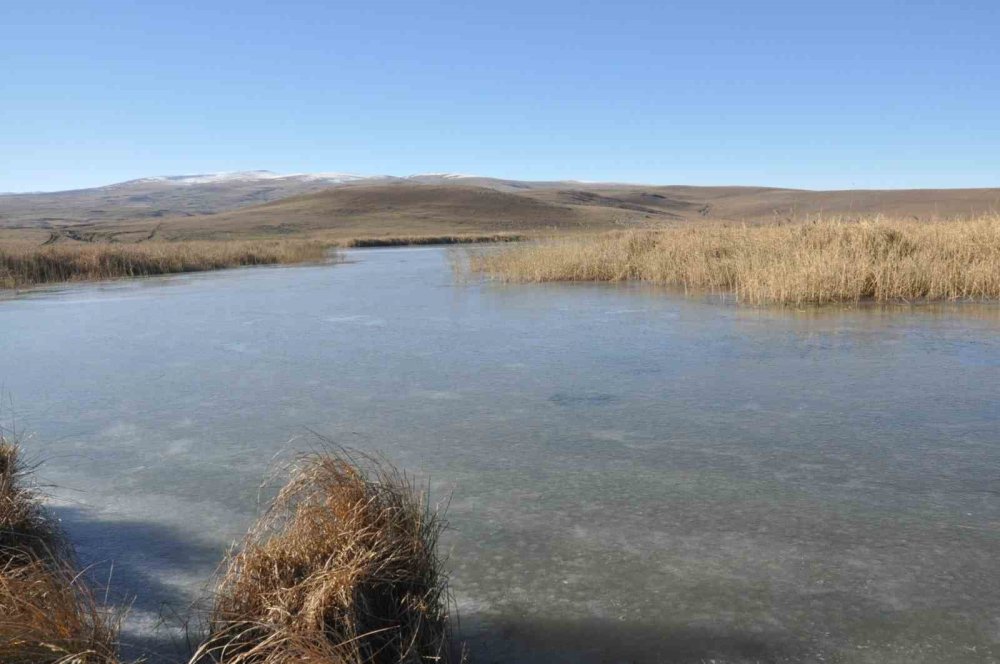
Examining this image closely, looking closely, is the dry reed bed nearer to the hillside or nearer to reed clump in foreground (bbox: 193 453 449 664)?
the hillside

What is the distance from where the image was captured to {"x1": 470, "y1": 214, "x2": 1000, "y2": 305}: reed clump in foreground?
10.2 m

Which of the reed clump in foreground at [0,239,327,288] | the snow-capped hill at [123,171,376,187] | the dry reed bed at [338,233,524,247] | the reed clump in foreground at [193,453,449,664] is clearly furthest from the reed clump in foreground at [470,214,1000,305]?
the snow-capped hill at [123,171,376,187]

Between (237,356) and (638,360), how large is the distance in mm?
3673

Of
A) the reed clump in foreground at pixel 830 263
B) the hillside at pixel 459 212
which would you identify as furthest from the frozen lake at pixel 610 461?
the hillside at pixel 459 212

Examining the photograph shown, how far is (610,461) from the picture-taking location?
13.9 feet

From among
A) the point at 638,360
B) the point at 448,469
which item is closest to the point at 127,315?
the point at 638,360

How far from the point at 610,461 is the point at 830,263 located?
7.12 meters

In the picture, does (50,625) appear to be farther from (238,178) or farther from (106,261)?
(238,178)

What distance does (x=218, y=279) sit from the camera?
59.2 feet

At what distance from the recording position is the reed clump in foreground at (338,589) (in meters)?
2.20

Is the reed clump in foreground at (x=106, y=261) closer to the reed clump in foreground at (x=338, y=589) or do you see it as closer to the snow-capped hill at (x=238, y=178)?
the reed clump in foreground at (x=338, y=589)

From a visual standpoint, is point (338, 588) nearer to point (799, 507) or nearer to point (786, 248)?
point (799, 507)

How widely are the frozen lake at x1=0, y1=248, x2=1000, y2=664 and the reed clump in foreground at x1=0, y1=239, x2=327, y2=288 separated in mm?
10724

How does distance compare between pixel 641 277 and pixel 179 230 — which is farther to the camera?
pixel 179 230
